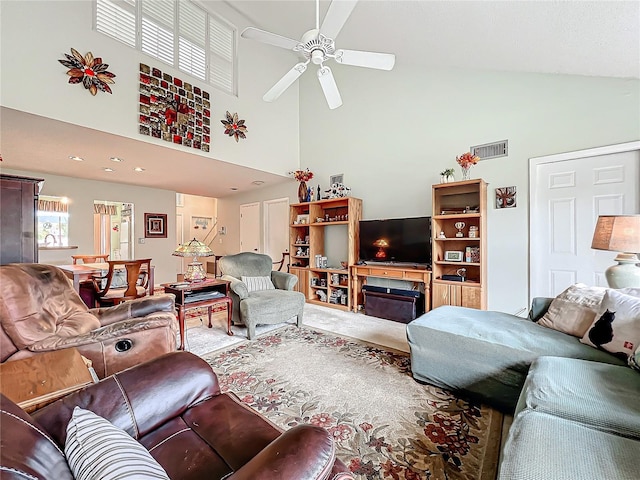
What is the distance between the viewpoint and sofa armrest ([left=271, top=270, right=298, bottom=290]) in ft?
12.4

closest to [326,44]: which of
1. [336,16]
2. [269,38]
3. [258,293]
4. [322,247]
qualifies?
[336,16]

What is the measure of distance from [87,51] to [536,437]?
4.88 meters

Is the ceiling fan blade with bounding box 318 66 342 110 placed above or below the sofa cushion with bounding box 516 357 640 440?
above

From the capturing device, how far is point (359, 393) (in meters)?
2.04

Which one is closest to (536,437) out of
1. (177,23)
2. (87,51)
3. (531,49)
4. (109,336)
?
(109,336)

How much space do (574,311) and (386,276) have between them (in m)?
2.27

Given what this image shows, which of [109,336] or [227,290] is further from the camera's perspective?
[227,290]

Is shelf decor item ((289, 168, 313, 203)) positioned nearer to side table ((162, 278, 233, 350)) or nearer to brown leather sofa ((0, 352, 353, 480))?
side table ((162, 278, 233, 350))

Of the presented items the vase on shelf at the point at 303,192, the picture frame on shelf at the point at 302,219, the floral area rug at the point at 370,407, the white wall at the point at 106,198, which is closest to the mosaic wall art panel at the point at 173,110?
the vase on shelf at the point at 303,192

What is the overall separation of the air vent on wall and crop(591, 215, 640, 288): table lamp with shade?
1.59m

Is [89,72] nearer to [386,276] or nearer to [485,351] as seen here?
[386,276]

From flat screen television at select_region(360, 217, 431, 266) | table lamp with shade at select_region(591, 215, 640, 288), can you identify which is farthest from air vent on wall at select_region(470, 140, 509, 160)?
table lamp with shade at select_region(591, 215, 640, 288)

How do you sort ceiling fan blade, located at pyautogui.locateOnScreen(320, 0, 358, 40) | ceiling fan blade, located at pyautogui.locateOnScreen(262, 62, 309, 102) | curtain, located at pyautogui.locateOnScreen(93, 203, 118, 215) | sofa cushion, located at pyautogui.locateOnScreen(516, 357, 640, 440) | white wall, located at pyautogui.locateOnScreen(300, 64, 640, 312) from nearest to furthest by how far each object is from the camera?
sofa cushion, located at pyautogui.locateOnScreen(516, 357, 640, 440) < ceiling fan blade, located at pyautogui.locateOnScreen(320, 0, 358, 40) < ceiling fan blade, located at pyautogui.locateOnScreen(262, 62, 309, 102) < white wall, located at pyautogui.locateOnScreen(300, 64, 640, 312) < curtain, located at pyautogui.locateOnScreen(93, 203, 118, 215)

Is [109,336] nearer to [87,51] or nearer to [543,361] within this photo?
[543,361]
